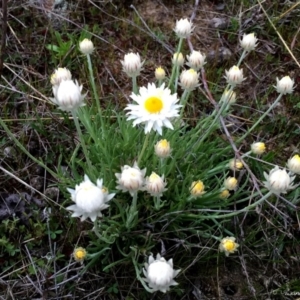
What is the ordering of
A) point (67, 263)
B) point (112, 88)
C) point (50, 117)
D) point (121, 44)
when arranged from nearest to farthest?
point (67, 263) < point (50, 117) < point (112, 88) < point (121, 44)

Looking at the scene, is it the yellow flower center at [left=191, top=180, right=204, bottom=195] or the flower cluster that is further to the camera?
the yellow flower center at [left=191, top=180, right=204, bottom=195]

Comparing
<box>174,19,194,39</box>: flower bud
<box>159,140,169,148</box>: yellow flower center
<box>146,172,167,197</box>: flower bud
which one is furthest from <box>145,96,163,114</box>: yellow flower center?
<box>174,19,194,39</box>: flower bud

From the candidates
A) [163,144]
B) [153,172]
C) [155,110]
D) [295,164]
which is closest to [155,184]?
[153,172]

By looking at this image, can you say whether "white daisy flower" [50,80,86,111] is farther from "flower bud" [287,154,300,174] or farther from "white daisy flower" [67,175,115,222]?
"flower bud" [287,154,300,174]

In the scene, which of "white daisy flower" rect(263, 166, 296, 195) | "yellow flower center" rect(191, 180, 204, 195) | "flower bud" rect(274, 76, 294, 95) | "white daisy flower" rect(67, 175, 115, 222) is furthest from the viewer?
"flower bud" rect(274, 76, 294, 95)

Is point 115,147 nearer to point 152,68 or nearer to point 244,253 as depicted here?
point 244,253

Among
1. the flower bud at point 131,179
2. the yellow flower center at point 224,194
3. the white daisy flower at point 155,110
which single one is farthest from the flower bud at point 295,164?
the flower bud at point 131,179

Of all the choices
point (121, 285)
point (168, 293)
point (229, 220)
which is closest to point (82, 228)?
point (121, 285)

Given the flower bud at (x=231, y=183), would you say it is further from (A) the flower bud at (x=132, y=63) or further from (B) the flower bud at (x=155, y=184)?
(A) the flower bud at (x=132, y=63)

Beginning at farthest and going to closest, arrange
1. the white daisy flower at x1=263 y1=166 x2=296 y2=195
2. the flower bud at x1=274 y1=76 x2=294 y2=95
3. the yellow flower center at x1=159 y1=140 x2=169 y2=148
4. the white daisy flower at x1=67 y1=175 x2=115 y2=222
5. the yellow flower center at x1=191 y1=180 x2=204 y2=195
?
the flower bud at x1=274 y1=76 x2=294 y2=95 < the yellow flower center at x1=191 y1=180 x2=204 y2=195 < the yellow flower center at x1=159 y1=140 x2=169 y2=148 < the white daisy flower at x1=263 y1=166 x2=296 y2=195 < the white daisy flower at x1=67 y1=175 x2=115 y2=222

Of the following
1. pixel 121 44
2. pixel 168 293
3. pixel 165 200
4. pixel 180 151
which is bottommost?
pixel 168 293
